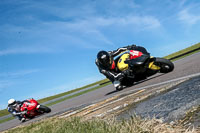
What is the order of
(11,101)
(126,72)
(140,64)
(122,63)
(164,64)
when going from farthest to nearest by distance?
(11,101), (122,63), (126,72), (164,64), (140,64)

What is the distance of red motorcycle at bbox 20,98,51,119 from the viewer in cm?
1235

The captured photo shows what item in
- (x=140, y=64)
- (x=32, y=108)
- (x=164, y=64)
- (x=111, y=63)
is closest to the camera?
(x=140, y=64)

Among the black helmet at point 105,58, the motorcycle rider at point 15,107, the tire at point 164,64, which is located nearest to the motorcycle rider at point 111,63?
the black helmet at point 105,58

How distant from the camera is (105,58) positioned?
9.12 metres

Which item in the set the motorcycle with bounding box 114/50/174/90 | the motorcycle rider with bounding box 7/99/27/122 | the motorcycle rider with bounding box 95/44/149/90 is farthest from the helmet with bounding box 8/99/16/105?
the motorcycle with bounding box 114/50/174/90

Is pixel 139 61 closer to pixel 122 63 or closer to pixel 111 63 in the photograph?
pixel 122 63

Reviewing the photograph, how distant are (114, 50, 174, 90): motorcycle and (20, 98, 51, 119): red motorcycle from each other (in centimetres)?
522

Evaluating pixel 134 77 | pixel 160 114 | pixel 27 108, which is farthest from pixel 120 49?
pixel 160 114

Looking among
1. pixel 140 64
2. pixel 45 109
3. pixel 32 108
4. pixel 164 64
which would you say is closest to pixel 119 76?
pixel 140 64

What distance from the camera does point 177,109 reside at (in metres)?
2.07

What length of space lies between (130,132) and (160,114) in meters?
0.55

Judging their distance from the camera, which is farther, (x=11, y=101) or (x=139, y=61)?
(x=11, y=101)

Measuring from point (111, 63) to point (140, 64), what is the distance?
1.31 m

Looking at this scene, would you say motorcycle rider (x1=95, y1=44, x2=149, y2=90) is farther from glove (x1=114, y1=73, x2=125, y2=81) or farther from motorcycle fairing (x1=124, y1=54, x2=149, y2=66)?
motorcycle fairing (x1=124, y1=54, x2=149, y2=66)
